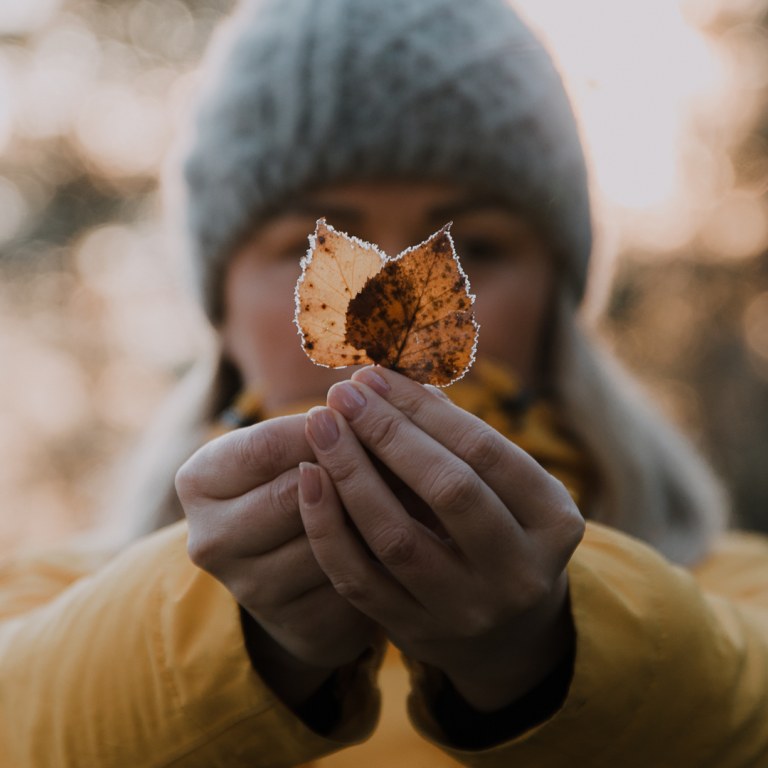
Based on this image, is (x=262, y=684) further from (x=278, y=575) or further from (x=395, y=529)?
(x=395, y=529)

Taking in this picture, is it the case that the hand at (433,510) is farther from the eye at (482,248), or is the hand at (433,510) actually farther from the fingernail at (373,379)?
the eye at (482,248)

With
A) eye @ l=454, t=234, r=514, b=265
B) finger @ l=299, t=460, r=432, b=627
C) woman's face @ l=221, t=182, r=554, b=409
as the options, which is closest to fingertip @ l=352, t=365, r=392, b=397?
finger @ l=299, t=460, r=432, b=627

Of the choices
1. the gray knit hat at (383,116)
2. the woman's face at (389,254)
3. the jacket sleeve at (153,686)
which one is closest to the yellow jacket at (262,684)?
the jacket sleeve at (153,686)

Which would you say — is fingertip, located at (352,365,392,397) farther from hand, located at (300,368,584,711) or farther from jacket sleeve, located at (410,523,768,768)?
jacket sleeve, located at (410,523,768,768)

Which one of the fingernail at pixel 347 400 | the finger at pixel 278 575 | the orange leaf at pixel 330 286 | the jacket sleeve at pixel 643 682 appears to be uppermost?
the orange leaf at pixel 330 286

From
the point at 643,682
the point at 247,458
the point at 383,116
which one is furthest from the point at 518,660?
the point at 383,116
